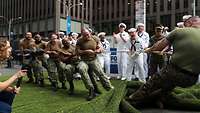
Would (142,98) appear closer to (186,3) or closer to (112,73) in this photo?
(112,73)

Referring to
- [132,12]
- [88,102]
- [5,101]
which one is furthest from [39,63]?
[132,12]

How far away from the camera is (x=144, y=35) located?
14125 millimetres

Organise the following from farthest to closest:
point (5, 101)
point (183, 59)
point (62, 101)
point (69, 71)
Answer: point (69, 71) → point (62, 101) → point (183, 59) → point (5, 101)

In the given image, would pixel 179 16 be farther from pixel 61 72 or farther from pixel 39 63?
pixel 61 72

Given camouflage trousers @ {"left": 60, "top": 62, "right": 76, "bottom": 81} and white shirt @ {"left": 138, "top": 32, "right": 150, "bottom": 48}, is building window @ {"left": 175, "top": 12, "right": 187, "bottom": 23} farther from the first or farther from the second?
camouflage trousers @ {"left": 60, "top": 62, "right": 76, "bottom": 81}

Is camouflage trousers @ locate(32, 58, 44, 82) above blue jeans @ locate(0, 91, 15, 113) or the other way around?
the other way around

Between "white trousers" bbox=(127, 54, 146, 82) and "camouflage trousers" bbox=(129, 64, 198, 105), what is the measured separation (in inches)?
224

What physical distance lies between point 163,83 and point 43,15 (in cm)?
7830

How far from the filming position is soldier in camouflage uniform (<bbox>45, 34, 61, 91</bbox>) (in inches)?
502

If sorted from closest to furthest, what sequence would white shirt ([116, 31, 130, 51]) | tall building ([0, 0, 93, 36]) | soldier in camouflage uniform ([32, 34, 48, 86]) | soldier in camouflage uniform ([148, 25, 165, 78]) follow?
soldier in camouflage uniform ([148, 25, 165, 78]) < soldier in camouflage uniform ([32, 34, 48, 86]) < white shirt ([116, 31, 130, 51]) < tall building ([0, 0, 93, 36])

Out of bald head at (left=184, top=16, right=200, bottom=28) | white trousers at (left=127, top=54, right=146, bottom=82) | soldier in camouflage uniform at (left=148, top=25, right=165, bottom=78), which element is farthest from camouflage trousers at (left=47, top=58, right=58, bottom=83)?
bald head at (left=184, top=16, right=200, bottom=28)

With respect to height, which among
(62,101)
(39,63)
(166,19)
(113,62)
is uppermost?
(166,19)

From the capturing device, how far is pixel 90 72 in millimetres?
10773

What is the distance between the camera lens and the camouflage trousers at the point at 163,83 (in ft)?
22.5
